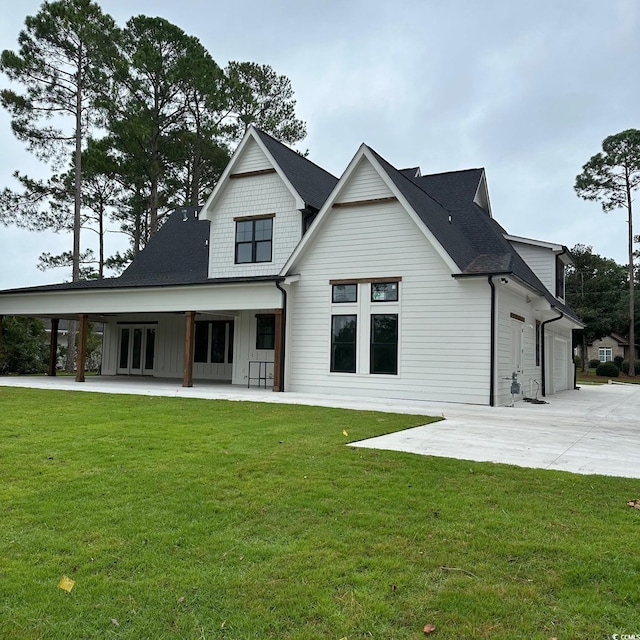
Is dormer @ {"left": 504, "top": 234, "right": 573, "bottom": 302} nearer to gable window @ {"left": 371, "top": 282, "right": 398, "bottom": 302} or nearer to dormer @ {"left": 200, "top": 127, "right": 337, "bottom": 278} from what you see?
gable window @ {"left": 371, "top": 282, "right": 398, "bottom": 302}

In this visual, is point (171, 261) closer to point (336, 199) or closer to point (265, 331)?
point (265, 331)

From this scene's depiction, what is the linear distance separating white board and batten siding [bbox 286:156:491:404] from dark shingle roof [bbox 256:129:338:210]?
211 centimetres

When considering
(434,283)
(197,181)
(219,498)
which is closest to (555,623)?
(219,498)

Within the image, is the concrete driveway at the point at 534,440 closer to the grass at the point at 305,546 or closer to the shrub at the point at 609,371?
the grass at the point at 305,546

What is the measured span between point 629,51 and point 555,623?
18805 mm

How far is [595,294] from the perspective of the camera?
1757 inches

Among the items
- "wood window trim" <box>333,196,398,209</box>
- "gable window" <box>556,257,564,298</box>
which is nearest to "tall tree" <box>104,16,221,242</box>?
"wood window trim" <box>333,196,398,209</box>

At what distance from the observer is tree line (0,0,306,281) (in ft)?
84.1

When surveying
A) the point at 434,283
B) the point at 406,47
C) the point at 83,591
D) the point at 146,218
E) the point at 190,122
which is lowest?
the point at 83,591

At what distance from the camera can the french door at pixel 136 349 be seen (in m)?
22.5

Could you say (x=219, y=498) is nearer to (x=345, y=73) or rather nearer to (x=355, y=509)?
(x=355, y=509)

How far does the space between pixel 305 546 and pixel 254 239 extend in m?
15.0

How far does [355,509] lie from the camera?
4.14m

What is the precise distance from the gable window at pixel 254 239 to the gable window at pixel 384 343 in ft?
15.5
